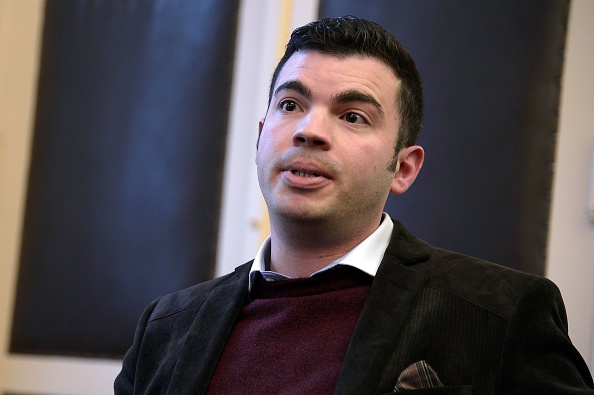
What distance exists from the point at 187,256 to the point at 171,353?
2.94 feet

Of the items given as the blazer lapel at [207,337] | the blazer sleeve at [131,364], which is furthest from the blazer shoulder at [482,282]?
the blazer sleeve at [131,364]

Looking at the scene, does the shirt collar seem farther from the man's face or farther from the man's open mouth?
the man's open mouth

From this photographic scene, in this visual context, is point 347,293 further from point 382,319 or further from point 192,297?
point 192,297

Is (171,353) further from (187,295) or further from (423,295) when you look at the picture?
(423,295)

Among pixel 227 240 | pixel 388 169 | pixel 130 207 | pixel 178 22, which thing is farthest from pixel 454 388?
pixel 178 22

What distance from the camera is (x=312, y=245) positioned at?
1415 mm

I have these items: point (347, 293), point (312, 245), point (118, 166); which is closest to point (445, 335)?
point (347, 293)

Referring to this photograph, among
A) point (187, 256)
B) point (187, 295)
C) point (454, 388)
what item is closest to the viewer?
point (454, 388)

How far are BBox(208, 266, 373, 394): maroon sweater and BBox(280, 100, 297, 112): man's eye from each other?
0.32 metres

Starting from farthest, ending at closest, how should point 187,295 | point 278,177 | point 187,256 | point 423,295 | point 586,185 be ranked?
point 187,256 → point 586,185 → point 187,295 → point 278,177 → point 423,295

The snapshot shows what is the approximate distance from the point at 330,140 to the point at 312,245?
8.1 inches

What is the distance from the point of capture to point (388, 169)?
143 centimetres

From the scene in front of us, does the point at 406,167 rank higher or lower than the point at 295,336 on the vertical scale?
higher

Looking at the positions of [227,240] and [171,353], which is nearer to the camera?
[171,353]
